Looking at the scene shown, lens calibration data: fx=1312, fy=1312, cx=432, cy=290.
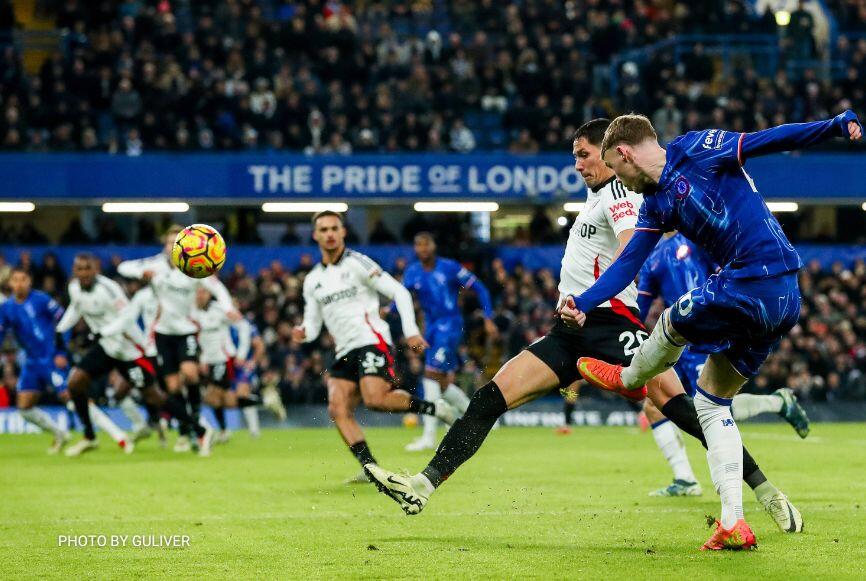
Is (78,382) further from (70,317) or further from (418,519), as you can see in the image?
(418,519)

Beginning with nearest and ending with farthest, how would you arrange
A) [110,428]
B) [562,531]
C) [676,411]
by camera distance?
[562,531] < [676,411] < [110,428]

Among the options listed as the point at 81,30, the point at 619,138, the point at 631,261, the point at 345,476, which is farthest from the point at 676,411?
the point at 81,30

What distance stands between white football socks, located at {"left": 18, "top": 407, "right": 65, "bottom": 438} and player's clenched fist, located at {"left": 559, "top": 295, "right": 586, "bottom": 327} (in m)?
11.1

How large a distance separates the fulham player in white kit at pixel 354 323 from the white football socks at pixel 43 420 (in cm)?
629

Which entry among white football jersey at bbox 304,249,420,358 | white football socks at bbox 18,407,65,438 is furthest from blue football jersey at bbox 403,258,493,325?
white football jersey at bbox 304,249,420,358

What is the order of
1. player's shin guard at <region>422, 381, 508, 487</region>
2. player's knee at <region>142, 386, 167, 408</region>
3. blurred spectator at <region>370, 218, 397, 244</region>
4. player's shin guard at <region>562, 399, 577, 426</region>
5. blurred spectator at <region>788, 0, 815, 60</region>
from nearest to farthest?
1. player's shin guard at <region>422, 381, 508, 487</region>
2. player's knee at <region>142, 386, 167, 408</region>
3. player's shin guard at <region>562, 399, 577, 426</region>
4. blurred spectator at <region>370, 218, 397, 244</region>
5. blurred spectator at <region>788, 0, 815, 60</region>

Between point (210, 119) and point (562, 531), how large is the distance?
68.9 feet

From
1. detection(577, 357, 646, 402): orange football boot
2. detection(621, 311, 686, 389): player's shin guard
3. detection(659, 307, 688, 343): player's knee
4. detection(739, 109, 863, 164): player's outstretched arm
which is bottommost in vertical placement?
detection(577, 357, 646, 402): orange football boot

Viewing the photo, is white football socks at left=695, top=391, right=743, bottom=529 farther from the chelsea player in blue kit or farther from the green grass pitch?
the green grass pitch

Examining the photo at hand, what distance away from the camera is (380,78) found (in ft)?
96.4

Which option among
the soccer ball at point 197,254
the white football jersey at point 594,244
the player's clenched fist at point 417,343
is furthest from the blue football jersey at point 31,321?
the white football jersey at point 594,244

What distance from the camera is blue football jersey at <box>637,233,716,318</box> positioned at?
1117cm

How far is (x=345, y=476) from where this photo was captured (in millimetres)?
12547

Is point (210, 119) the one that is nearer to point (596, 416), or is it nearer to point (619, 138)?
point (596, 416)
